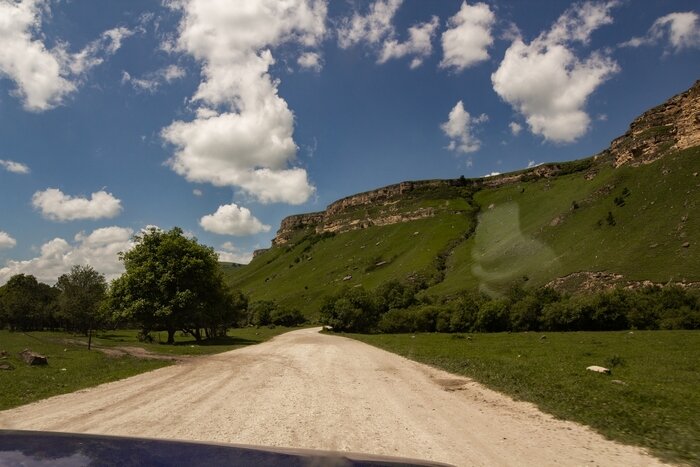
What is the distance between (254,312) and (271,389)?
11967 cm

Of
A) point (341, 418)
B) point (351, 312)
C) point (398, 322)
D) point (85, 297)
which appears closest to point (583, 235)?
point (398, 322)

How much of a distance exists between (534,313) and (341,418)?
55164mm

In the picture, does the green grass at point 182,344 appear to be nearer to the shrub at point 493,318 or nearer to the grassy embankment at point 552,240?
the shrub at point 493,318

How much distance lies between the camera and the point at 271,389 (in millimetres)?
15656

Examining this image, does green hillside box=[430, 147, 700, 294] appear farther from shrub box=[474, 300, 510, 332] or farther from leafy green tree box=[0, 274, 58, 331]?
leafy green tree box=[0, 274, 58, 331]

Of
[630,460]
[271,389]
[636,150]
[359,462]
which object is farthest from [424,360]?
[636,150]

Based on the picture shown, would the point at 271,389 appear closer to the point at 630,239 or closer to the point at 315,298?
the point at 630,239

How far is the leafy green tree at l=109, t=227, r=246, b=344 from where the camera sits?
43625 millimetres

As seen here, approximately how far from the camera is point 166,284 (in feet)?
144

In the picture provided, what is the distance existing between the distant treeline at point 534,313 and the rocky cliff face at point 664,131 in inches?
2620

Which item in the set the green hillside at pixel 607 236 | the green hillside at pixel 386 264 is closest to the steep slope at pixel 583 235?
the green hillside at pixel 607 236

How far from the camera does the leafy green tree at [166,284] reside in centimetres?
4362

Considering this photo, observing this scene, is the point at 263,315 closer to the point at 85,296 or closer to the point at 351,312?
the point at 351,312

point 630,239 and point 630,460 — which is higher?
point 630,239
